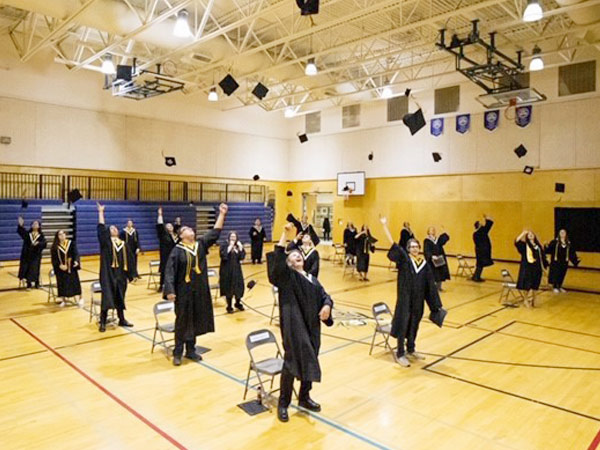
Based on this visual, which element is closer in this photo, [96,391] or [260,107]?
[96,391]

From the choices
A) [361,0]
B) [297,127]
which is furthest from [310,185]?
[361,0]

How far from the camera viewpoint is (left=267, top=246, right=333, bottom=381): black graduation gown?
4621 mm

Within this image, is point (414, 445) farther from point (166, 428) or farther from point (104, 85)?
point (104, 85)

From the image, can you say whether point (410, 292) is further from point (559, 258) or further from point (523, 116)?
point (523, 116)

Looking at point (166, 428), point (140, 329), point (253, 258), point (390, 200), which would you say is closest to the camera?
point (166, 428)

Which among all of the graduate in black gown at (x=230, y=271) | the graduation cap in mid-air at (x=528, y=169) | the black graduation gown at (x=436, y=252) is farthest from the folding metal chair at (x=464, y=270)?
the graduate in black gown at (x=230, y=271)

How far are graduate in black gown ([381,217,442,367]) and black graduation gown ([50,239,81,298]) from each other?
722cm

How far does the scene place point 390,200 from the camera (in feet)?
71.3

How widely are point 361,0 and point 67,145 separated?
1266cm

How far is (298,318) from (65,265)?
736cm

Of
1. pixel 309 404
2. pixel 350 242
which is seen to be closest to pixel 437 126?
pixel 350 242

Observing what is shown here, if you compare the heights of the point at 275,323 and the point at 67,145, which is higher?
the point at 67,145

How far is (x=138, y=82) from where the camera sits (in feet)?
58.2

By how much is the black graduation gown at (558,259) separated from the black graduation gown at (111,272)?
11278 mm
